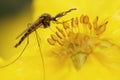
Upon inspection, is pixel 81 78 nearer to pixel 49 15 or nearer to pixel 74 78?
pixel 74 78

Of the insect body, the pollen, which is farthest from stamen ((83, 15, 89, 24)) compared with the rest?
the insect body

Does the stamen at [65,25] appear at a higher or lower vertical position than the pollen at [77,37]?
higher

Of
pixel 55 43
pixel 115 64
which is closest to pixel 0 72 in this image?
pixel 55 43

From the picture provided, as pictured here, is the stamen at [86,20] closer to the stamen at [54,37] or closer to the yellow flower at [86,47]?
the yellow flower at [86,47]

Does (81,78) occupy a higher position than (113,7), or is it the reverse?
(113,7)

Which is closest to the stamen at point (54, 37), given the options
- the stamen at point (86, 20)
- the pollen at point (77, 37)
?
the pollen at point (77, 37)

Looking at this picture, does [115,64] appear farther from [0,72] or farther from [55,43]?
[0,72]

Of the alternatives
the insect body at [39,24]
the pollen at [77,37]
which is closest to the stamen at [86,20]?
the pollen at [77,37]

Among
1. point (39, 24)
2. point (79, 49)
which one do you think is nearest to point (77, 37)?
point (79, 49)
